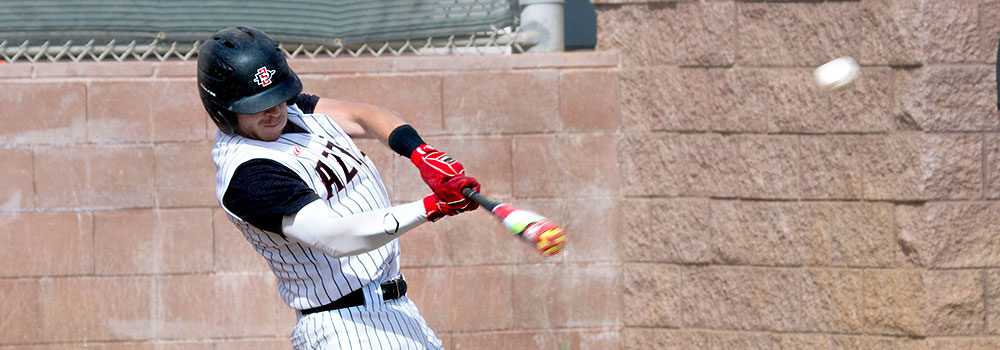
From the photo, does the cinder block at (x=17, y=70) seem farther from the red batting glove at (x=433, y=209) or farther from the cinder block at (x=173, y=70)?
the red batting glove at (x=433, y=209)

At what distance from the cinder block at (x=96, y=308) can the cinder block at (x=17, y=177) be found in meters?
0.46

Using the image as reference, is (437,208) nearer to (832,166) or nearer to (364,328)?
(364,328)

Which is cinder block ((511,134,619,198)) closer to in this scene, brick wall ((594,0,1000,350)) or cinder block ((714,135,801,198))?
brick wall ((594,0,1000,350))

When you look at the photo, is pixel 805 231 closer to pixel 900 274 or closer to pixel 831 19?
pixel 900 274

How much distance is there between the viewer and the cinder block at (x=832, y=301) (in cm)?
521

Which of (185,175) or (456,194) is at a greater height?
(185,175)

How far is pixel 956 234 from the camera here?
5016mm

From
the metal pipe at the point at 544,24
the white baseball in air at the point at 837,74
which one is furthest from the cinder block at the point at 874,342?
the metal pipe at the point at 544,24

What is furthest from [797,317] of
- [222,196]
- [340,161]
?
[222,196]

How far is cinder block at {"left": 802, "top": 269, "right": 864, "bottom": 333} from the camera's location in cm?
521

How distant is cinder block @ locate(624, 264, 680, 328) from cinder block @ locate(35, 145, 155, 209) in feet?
8.58

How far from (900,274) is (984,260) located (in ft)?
1.30

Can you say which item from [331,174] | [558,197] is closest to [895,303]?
[558,197]

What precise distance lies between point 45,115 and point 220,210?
1033 millimetres
